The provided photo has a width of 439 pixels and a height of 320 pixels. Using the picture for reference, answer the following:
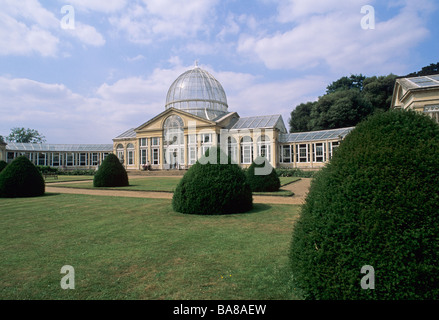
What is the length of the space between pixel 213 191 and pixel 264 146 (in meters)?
32.2

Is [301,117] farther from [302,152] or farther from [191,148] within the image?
[191,148]

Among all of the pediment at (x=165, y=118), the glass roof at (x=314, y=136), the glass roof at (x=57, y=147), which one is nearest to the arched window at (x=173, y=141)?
the pediment at (x=165, y=118)

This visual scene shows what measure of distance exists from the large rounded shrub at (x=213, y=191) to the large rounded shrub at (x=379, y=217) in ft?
21.0

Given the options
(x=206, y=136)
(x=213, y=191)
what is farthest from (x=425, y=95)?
(x=206, y=136)

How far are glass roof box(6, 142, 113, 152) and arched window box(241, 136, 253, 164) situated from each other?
1237 inches

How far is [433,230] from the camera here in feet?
8.73

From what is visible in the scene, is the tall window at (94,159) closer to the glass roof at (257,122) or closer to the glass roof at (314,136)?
the glass roof at (257,122)

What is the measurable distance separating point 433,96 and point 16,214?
90.6 feet

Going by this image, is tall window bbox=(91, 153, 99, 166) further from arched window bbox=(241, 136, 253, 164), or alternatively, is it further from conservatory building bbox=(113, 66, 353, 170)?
arched window bbox=(241, 136, 253, 164)

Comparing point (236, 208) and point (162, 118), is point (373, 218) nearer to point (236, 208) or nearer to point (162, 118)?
point (236, 208)

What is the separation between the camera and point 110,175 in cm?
2061

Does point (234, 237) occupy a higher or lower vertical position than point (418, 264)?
lower
